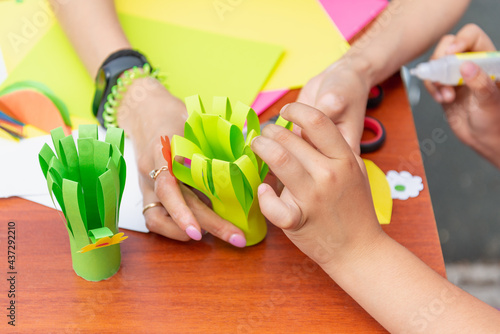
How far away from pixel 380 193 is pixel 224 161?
238 millimetres

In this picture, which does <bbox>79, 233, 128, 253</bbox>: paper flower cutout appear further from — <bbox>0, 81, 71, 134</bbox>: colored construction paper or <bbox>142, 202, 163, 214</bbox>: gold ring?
<bbox>0, 81, 71, 134</bbox>: colored construction paper

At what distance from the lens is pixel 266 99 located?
2.47ft

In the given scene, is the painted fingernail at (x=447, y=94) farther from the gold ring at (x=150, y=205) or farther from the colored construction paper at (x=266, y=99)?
the gold ring at (x=150, y=205)

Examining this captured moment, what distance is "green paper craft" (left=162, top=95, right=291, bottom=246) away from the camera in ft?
1.66

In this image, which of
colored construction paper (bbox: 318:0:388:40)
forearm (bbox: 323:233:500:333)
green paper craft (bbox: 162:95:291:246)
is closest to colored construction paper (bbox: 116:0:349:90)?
colored construction paper (bbox: 318:0:388:40)

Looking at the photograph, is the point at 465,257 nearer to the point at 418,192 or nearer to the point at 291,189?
the point at 418,192

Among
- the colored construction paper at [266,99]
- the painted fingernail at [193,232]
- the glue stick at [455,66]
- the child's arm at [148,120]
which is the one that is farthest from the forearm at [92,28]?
the glue stick at [455,66]

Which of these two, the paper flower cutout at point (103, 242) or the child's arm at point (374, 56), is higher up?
the paper flower cutout at point (103, 242)

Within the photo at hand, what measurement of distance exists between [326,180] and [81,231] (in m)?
0.25

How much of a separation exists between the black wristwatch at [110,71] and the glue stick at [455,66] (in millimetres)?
427

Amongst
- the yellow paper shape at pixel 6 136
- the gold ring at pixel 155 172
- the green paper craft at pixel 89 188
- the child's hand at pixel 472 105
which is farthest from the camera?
the child's hand at pixel 472 105

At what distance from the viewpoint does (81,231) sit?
50cm

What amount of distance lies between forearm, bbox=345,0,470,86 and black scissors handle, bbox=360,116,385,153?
0.23ft

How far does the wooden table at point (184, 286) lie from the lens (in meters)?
0.50
